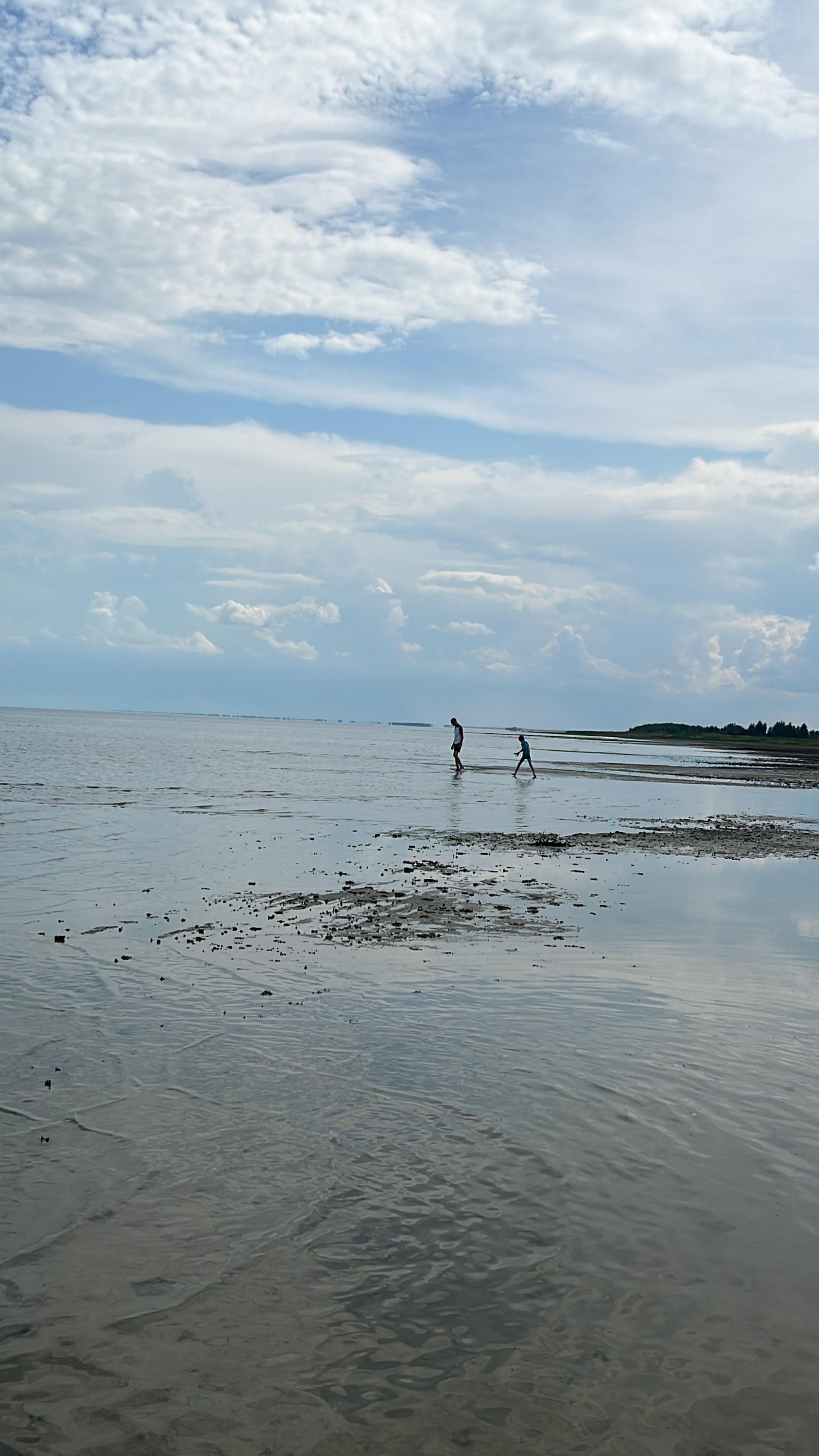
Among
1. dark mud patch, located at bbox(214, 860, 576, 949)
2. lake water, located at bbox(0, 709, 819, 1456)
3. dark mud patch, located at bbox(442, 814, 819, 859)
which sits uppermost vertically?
dark mud patch, located at bbox(442, 814, 819, 859)

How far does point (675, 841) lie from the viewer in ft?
97.8

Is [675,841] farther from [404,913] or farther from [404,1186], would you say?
[404,1186]

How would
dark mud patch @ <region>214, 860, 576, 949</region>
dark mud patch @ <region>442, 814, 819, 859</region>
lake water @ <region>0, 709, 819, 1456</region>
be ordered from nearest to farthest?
lake water @ <region>0, 709, 819, 1456</region>
dark mud patch @ <region>214, 860, 576, 949</region>
dark mud patch @ <region>442, 814, 819, 859</region>

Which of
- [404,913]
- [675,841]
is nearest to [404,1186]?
[404,913]

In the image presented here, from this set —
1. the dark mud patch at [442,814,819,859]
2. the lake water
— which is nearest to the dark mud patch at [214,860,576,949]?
the lake water

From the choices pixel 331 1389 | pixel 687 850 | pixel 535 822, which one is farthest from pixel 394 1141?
pixel 535 822

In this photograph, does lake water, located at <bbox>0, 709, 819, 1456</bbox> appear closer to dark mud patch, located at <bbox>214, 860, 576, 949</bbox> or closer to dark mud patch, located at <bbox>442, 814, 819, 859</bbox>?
dark mud patch, located at <bbox>214, 860, 576, 949</bbox>

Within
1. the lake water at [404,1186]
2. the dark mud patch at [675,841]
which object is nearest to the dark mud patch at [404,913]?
the lake water at [404,1186]

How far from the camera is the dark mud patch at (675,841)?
26.9m

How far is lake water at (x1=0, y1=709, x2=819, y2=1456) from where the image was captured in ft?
16.5

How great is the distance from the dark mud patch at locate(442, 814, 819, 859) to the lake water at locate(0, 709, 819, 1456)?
9609mm

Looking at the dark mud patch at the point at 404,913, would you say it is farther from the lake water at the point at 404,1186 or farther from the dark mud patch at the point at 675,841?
the dark mud patch at the point at 675,841

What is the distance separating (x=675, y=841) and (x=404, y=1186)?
23859mm

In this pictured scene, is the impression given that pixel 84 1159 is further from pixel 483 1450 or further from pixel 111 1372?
pixel 483 1450
